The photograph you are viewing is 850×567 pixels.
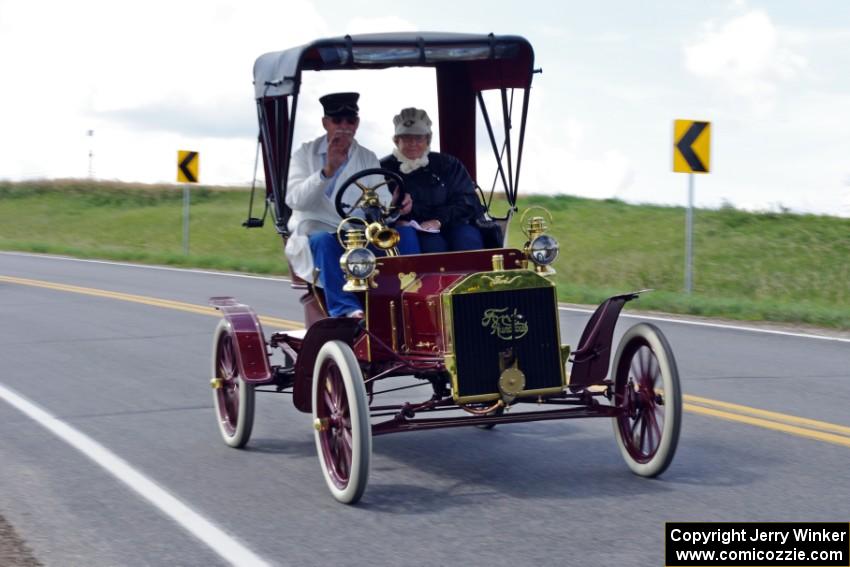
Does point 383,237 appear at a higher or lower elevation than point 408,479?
higher

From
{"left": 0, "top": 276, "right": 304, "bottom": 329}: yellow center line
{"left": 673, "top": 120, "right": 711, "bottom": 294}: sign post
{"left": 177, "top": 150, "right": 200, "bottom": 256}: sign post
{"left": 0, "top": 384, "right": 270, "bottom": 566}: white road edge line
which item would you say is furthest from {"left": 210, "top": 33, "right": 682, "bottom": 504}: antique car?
{"left": 177, "top": 150, "right": 200, "bottom": 256}: sign post

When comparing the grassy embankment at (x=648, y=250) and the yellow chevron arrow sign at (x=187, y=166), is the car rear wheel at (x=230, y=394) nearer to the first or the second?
the grassy embankment at (x=648, y=250)

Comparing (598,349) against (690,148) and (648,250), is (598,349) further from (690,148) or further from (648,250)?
(648,250)

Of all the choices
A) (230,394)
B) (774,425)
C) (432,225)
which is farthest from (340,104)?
(774,425)

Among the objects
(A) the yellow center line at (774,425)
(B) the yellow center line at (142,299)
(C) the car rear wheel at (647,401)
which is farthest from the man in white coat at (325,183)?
(B) the yellow center line at (142,299)

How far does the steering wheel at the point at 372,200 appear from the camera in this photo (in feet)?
25.2

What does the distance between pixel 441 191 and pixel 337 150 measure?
687mm

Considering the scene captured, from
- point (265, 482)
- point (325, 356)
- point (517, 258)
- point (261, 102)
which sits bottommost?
point (265, 482)

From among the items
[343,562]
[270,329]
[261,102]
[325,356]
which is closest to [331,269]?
[325,356]

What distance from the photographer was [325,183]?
7.96m

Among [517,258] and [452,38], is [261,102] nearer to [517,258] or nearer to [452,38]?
[452,38]

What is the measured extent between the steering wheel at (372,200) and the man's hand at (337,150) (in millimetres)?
192

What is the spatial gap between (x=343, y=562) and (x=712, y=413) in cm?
418

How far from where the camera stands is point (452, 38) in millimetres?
8219
